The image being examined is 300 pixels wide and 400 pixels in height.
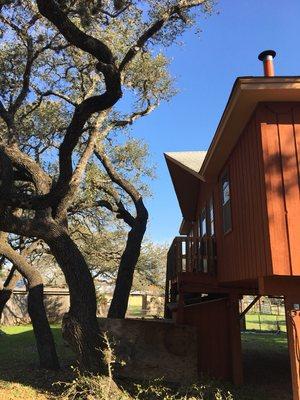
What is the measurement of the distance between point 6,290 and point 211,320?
893 centimetres

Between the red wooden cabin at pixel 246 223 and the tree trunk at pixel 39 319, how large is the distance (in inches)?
133

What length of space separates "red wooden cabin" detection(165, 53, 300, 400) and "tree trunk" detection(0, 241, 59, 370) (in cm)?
337

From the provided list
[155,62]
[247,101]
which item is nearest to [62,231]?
[247,101]

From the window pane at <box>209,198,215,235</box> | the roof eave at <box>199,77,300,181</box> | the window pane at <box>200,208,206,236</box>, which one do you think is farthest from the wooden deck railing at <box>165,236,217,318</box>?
the roof eave at <box>199,77,300,181</box>

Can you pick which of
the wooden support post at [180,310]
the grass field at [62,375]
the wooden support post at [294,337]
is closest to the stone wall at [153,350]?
the wooden support post at [180,310]

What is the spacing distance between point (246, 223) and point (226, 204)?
2268mm

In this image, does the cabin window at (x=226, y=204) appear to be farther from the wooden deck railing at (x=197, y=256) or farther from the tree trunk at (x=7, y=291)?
the tree trunk at (x=7, y=291)

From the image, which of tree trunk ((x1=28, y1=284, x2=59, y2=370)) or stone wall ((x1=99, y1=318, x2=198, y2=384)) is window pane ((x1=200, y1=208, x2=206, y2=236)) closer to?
stone wall ((x1=99, y1=318, x2=198, y2=384))

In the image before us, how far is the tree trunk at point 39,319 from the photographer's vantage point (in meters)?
10.8

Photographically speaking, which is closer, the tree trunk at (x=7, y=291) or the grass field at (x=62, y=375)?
the grass field at (x=62, y=375)

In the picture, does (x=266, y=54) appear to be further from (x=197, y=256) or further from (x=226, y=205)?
(x=197, y=256)

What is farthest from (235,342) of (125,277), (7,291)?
(7,291)

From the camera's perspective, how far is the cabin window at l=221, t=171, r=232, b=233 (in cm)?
1017

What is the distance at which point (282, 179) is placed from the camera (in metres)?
7.02
